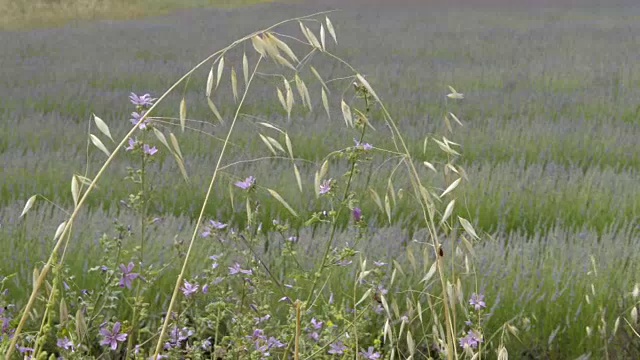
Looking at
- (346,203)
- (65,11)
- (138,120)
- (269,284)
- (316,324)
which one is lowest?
(65,11)

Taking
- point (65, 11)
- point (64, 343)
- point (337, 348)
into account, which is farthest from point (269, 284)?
point (65, 11)

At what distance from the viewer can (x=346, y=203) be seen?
5.67 feet

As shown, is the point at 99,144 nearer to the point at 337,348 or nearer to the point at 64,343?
the point at 64,343

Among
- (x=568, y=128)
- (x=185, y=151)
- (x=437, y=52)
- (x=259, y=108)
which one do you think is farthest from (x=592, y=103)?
(x=437, y=52)

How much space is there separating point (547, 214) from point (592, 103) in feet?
11.1

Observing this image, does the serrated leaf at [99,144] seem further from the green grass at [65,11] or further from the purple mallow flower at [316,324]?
the green grass at [65,11]

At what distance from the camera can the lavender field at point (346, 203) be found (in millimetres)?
1955

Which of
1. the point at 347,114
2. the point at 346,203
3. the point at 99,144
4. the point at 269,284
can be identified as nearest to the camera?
the point at 99,144

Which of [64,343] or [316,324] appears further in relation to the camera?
[316,324]

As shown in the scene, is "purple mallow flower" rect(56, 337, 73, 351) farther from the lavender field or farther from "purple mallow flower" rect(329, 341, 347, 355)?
"purple mallow flower" rect(329, 341, 347, 355)

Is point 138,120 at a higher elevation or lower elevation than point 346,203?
higher

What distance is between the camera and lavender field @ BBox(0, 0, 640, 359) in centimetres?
196

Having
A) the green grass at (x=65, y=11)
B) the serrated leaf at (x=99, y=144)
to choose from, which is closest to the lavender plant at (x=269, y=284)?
the serrated leaf at (x=99, y=144)

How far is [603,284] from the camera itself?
8.82 feet
